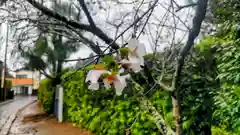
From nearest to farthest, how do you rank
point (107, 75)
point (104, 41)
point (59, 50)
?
point (107, 75) < point (104, 41) < point (59, 50)

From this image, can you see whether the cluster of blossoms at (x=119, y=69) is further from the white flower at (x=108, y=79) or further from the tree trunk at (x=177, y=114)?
the tree trunk at (x=177, y=114)

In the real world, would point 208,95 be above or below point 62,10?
below

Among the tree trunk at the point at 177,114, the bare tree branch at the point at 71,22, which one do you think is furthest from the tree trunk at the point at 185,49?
the bare tree branch at the point at 71,22

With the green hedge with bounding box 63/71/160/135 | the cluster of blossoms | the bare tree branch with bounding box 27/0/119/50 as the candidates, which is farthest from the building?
the cluster of blossoms

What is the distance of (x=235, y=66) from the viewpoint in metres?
3.25

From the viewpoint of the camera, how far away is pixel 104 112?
7016mm

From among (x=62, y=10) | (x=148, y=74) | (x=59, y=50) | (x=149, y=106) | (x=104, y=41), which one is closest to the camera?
(x=149, y=106)

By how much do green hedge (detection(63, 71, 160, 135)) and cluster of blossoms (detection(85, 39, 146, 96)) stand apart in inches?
82.0

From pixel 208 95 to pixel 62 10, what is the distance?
4.72m

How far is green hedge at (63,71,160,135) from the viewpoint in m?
5.21

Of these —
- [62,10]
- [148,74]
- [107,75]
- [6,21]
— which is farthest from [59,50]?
[107,75]

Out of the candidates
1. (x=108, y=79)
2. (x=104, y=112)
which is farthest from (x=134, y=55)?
(x=104, y=112)

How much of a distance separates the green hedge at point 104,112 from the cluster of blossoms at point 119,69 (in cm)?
208

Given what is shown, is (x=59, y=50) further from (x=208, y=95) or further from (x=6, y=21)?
(x=208, y=95)
